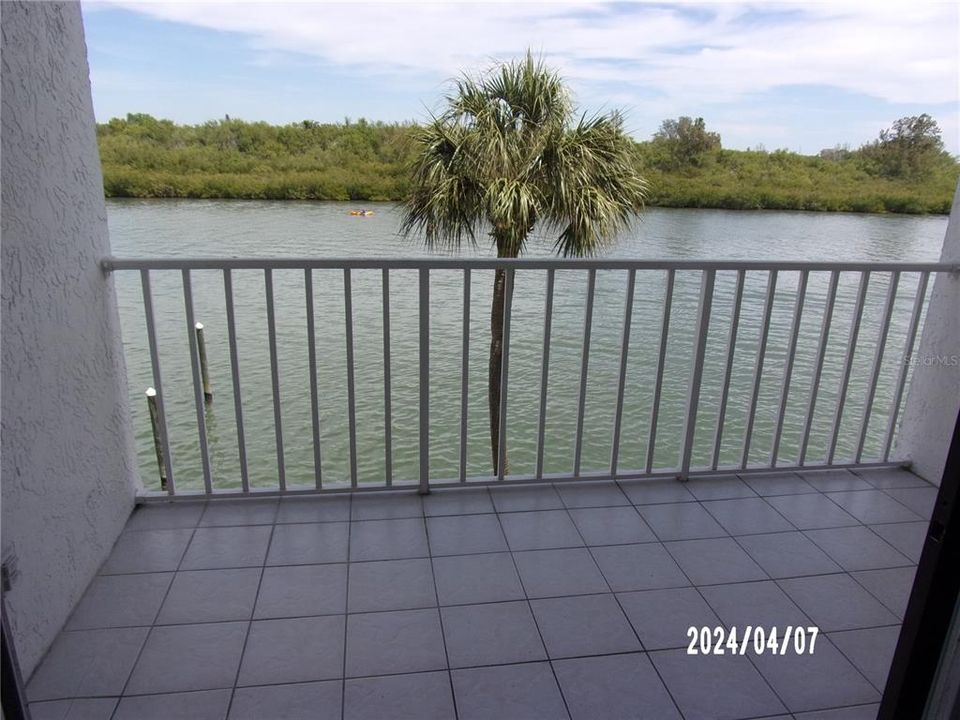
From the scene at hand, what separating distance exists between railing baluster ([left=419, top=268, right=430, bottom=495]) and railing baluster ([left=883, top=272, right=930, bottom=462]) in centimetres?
207

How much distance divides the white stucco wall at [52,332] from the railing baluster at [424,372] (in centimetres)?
110

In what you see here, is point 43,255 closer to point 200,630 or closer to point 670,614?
point 200,630

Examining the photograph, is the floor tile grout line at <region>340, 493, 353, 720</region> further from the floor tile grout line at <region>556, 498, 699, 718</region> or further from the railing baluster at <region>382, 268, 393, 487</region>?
the floor tile grout line at <region>556, 498, 699, 718</region>

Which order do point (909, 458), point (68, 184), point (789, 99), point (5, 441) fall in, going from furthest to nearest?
point (789, 99) → point (909, 458) → point (68, 184) → point (5, 441)

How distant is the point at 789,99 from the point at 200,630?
591cm

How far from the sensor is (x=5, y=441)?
1501mm

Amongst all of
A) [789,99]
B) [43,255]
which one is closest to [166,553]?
[43,255]

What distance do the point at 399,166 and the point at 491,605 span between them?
621 centimetres

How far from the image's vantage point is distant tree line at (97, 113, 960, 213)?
8.45 meters

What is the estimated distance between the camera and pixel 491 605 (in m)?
1.92

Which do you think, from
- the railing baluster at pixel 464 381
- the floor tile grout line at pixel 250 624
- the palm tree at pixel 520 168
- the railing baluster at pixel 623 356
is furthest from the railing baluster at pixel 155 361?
the palm tree at pixel 520 168

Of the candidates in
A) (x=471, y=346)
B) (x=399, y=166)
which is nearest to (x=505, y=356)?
(x=399, y=166)

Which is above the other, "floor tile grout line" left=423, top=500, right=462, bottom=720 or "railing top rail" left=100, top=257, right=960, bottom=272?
"railing top rail" left=100, top=257, right=960, bottom=272

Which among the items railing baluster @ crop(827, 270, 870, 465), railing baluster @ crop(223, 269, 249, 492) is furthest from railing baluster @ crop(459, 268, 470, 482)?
railing baluster @ crop(827, 270, 870, 465)
